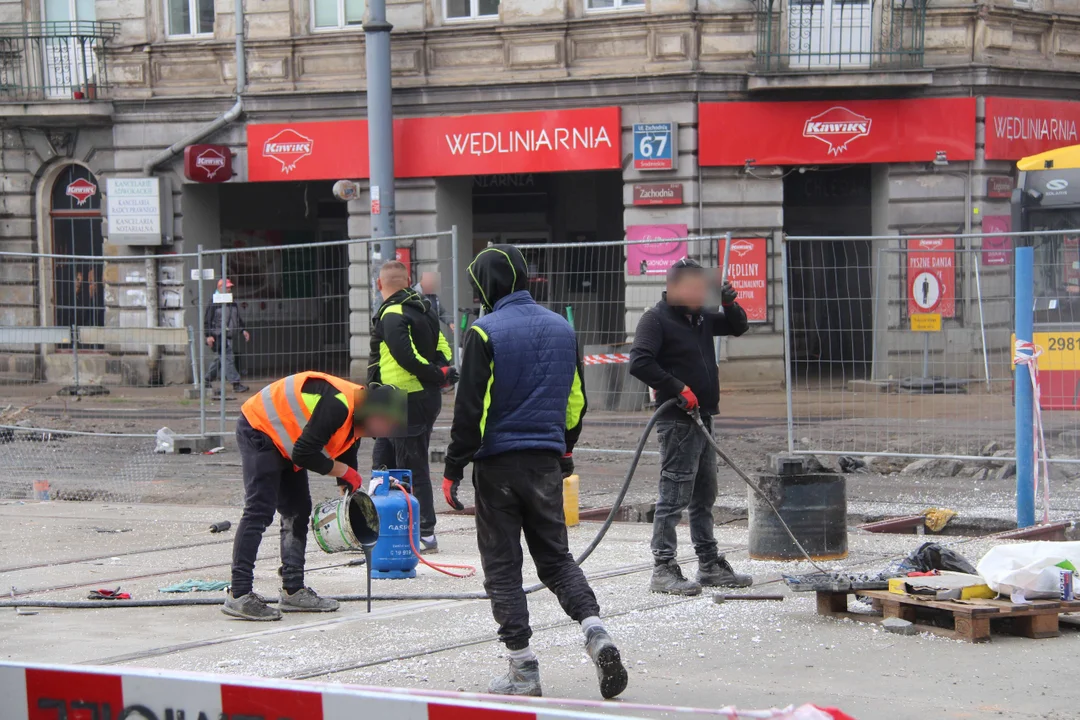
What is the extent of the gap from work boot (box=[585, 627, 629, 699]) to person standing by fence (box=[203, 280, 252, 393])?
30.0ft

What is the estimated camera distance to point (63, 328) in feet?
46.8

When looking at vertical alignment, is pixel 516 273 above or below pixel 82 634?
above

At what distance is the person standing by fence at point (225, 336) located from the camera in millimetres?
13945

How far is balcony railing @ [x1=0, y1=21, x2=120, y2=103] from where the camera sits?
72.9ft

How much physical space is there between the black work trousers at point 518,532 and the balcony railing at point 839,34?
14.8m

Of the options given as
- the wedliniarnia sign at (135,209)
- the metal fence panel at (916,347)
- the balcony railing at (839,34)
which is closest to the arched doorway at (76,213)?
the wedliniarnia sign at (135,209)

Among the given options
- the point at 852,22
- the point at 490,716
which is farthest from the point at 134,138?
the point at 490,716

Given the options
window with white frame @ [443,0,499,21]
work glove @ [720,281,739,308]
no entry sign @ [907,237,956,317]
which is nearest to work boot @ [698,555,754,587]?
work glove @ [720,281,739,308]

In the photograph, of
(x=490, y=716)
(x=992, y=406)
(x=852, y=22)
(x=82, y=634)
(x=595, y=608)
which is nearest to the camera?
(x=490, y=716)

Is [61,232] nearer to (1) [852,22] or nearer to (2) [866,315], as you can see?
(1) [852,22]

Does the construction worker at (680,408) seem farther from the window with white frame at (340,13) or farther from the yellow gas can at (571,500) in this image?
the window with white frame at (340,13)

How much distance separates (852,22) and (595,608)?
1559 centimetres

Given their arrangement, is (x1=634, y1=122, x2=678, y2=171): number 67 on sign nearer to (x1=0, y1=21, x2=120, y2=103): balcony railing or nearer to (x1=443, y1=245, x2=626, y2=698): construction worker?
(x1=0, y1=21, x2=120, y2=103): balcony railing

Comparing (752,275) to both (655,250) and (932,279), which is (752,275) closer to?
(655,250)
